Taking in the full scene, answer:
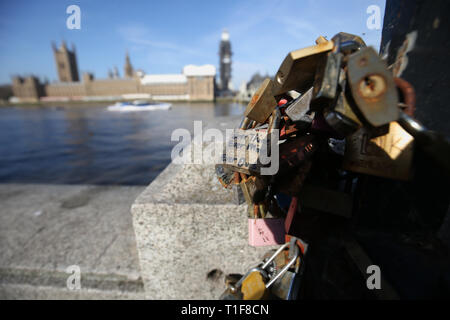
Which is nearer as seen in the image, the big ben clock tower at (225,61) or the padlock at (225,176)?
the padlock at (225,176)

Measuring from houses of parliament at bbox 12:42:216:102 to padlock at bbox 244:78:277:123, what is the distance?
2702 inches

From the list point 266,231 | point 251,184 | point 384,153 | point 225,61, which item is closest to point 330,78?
point 384,153

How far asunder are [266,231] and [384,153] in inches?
24.3

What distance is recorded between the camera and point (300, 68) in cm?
55

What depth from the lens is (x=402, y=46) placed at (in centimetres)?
98

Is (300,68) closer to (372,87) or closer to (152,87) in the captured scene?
(372,87)

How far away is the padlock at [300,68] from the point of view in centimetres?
51

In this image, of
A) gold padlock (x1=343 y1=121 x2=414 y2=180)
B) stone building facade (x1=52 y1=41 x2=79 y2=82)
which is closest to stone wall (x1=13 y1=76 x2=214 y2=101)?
stone building facade (x1=52 y1=41 x2=79 y2=82)

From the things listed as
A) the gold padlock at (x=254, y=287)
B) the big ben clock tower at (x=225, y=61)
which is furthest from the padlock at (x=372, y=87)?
the big ben clock tower at (x=225, y=61)

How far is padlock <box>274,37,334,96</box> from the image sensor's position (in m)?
0.51

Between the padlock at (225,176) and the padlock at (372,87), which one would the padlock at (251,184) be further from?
the padlock at (372,87)

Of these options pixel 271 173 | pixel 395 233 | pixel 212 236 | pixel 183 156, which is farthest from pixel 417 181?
pixel 183 156

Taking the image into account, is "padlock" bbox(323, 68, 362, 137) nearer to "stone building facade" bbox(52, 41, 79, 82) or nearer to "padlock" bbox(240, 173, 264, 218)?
"padlock" bbox(240, 173, 264, 218)

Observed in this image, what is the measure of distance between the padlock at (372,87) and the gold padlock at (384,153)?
5.3 inches
